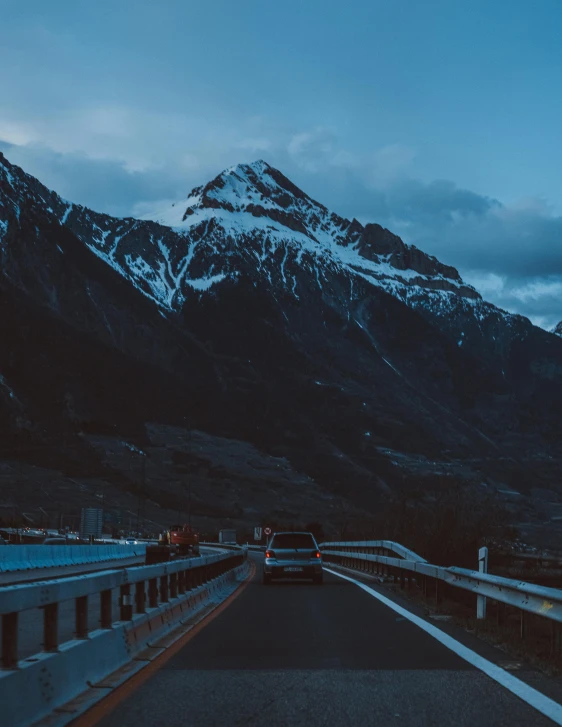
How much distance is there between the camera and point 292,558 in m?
29.3

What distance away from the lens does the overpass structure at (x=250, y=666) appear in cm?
762

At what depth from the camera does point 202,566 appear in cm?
2116

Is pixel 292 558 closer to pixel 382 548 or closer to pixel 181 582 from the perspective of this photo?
pixel 382 548

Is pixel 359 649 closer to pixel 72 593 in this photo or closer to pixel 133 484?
pixel 72 593

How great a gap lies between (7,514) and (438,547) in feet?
337

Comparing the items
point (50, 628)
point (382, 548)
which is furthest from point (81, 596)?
point (382, 548)

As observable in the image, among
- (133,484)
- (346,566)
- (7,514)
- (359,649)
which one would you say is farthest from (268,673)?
(133,484)

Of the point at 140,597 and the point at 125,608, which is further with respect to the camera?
the point at 140,597

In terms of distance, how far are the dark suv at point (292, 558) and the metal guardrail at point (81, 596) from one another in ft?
37.7

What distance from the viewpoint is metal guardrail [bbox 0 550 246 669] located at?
23.1ft

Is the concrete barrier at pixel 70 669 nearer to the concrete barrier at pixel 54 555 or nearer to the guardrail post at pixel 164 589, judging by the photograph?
the guardrail post at pixel 164 589

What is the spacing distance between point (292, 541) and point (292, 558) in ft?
2.91

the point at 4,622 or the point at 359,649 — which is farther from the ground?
the point at 4,622

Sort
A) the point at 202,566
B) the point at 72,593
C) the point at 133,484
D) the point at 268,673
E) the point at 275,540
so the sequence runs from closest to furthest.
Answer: the point at 72,593
the point at 268,673
the point at 202,566
the point at 275,540
the point at 133,484
